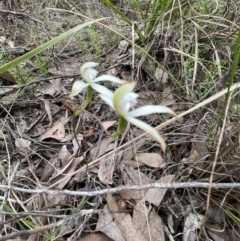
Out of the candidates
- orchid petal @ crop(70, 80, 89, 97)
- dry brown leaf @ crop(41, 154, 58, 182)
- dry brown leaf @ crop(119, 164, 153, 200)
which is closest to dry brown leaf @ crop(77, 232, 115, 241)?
dry brown leaf @ crop(119, 164, 153, 200)

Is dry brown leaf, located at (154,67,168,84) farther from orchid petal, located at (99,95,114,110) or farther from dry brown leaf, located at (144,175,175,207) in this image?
orchid petal, located at (99,95,114,110)

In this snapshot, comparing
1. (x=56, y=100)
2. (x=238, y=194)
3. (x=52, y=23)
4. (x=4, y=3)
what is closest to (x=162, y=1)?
(x=56, y=100)

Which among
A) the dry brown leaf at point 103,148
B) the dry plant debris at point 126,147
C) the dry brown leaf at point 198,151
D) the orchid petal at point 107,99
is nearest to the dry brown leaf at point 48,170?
the dry plant debris at point 126,147

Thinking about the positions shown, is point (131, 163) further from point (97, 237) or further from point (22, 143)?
point (22, 143)

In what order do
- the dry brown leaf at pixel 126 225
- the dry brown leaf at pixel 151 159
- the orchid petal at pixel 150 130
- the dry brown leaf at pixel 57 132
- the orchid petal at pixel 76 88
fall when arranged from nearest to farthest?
the orchid petal at pixel 150 130 → the orchid petal at pixel 76 88 → the dry brown leaf at pixel 126 225 → the dry brown leaf at pixel 151 159 → the dry brown leaf at pixel 57 132

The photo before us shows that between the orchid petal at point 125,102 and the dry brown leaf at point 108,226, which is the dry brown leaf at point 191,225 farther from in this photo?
the orchid petal at point 125,102

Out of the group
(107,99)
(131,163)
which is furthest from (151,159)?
(107,99)
